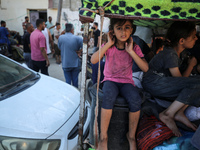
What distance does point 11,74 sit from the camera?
2.76m

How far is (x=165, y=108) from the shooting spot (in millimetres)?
2082

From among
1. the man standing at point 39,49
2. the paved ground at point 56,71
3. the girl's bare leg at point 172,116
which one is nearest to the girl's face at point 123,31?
the girl's bare leg at point 172,116

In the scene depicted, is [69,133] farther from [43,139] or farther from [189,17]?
[189,17]

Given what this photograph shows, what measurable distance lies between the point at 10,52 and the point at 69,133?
840cm

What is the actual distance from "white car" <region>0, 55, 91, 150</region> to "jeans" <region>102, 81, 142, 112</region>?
0.72 metres

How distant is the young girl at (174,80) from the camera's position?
6.03 ft

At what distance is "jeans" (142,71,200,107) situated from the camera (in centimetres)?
183

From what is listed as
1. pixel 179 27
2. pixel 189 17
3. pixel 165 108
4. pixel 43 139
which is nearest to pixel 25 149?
pixel 43 139

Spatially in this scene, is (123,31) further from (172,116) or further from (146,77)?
(172,116)

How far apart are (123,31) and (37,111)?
1444 mm

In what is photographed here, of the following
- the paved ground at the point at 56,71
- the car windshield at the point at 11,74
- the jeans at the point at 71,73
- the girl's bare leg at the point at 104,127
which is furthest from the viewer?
the paved ground at the point at 56,71

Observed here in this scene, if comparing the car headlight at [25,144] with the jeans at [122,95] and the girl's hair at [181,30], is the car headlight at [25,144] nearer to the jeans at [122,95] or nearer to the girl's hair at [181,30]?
the jeans at [122,95]

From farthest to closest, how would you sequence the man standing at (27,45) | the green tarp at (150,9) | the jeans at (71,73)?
the man standing at (27,45), the jeans at (71,73), the green tarp at (150,9)

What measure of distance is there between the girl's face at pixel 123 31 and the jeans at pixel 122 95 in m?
0.51
